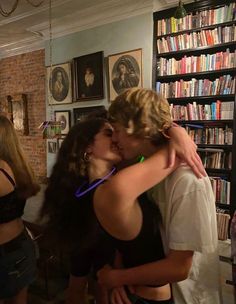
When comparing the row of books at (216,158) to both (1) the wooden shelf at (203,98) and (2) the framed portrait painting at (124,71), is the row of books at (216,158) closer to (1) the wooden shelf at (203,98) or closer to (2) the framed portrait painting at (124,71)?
(1) the wooden shelf at (203,98)

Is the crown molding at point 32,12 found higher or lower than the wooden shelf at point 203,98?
higher

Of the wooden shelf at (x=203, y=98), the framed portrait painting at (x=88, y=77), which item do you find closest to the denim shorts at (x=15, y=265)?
the wooden shelf at (x=203, y=98)

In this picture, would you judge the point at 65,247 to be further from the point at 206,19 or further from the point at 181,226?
the point at 206,19

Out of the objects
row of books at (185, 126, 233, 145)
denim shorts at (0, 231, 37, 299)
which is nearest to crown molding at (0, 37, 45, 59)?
row of books at (185, 126, 233, 145)

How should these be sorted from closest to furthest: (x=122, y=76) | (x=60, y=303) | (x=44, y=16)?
(x=60, y=303), (x=122, y=76), (x=44, y=16)

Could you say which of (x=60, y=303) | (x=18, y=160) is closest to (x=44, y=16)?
(x=18, y=160)

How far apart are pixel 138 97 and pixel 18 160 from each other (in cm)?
112

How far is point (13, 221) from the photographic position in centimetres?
175

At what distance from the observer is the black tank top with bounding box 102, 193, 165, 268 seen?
0.95 m

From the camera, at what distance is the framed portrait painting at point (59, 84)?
17.3 feet

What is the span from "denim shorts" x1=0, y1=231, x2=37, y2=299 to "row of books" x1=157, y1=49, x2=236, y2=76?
289cm

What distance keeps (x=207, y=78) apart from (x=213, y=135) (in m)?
0.75

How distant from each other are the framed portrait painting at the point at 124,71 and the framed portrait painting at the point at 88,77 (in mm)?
225

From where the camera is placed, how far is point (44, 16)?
4.93m
